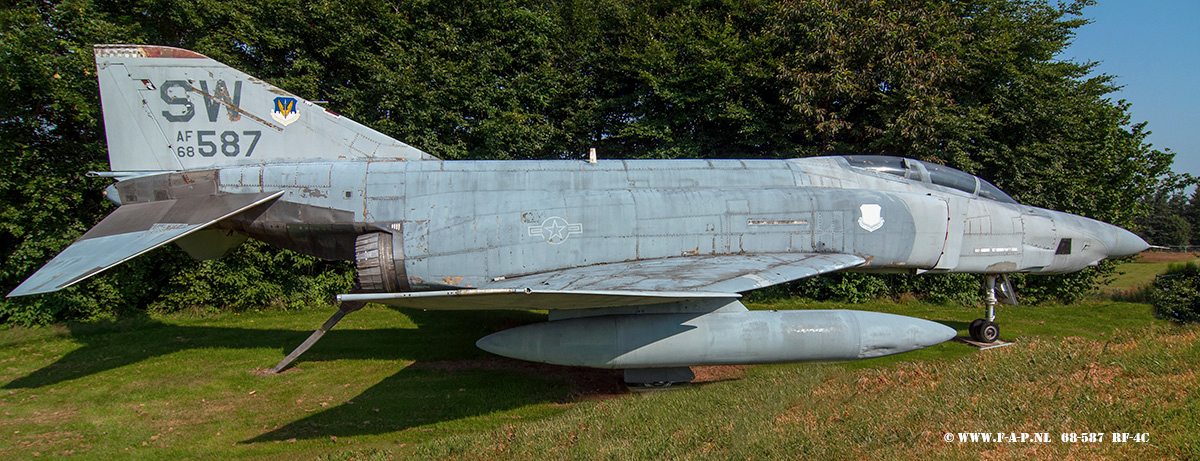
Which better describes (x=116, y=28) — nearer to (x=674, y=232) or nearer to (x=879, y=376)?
(x=674, y=232)

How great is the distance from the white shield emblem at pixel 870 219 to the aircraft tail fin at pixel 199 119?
20.6 feet

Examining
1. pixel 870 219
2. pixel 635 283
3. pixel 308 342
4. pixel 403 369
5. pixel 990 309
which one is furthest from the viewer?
pixel 990 309

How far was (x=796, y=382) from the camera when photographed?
604 cm

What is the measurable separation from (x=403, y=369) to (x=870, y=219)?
22.7 feet

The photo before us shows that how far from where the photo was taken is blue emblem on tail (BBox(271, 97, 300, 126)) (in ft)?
23.2

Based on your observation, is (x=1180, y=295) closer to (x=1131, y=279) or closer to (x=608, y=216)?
(x=608, y=216)


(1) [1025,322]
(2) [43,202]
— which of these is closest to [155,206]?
(2) [43,202]

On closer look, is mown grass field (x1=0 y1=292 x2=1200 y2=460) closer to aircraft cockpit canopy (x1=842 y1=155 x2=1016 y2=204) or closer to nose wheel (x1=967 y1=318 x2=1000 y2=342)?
nose wheel (x1=967 y1=318 x2=1000 y2=342)

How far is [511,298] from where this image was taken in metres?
4.75

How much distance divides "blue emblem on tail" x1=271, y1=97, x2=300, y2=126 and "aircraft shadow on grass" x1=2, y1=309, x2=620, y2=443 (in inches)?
145

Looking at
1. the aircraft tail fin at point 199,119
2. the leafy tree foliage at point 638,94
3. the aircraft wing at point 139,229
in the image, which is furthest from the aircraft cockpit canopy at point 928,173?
the aircraft wing at point 139,229

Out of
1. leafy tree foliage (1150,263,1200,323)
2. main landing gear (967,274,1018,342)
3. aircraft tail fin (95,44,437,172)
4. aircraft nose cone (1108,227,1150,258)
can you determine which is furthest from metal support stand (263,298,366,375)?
leafy tree foliage (1150,263,1200,323)

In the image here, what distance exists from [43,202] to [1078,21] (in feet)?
85.7

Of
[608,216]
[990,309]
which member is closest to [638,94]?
[608,216]
